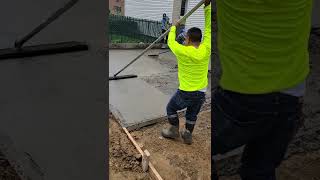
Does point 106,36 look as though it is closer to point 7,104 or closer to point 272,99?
point 7,104

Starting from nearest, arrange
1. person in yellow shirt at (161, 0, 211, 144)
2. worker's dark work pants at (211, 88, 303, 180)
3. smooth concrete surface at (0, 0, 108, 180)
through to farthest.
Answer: smooth concrete surface at (0, 0, 108, 180) → worker's dark work pants at (211, 88, 303, 180) → person in yellow shirt at (161, 0, 211, 144)

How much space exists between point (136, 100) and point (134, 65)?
279 centimetres

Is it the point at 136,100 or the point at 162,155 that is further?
the point at 136,100

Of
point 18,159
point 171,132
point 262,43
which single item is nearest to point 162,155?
point 171,132

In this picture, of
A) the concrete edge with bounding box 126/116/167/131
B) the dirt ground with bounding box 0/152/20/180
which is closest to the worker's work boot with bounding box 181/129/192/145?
the concrete edge with bounding box 126/116/167/131

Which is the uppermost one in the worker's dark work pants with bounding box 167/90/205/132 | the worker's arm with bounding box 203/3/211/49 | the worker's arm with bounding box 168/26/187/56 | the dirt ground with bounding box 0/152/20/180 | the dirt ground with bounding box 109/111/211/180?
the worker's arm with bounding box 203/3/211/49

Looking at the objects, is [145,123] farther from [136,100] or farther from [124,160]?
[124,160]

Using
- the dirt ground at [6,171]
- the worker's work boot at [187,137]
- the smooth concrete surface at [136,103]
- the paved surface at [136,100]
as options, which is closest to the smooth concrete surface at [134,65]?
the paved surface at [136,100]

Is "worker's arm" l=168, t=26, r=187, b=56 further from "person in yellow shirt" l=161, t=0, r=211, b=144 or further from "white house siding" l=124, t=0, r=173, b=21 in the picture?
"white house siding" l=124, t=0, r=173, b=21

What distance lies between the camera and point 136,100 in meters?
5.99

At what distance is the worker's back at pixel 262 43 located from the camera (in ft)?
4.62

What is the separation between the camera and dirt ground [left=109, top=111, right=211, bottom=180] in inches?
158

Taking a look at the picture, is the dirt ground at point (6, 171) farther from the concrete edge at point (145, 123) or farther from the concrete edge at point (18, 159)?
the concrete edge at point (145, 123)

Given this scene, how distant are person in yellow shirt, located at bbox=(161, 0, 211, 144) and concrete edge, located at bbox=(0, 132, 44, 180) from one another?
264 cm
